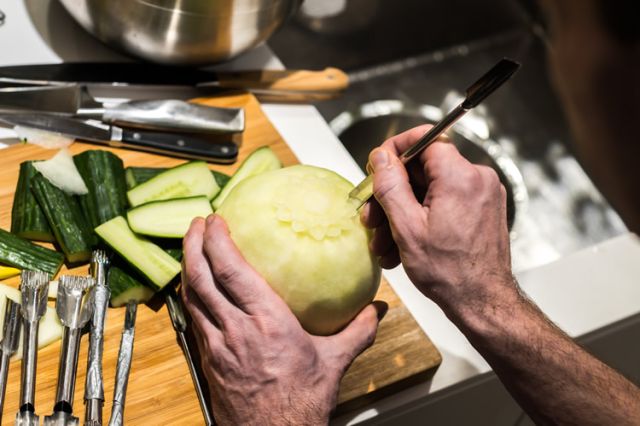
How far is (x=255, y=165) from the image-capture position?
5.27 ft

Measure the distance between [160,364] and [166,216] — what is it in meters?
0.28

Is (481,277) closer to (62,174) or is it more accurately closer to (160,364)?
(160,364)

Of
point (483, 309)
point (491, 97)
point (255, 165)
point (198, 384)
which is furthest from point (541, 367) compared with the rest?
point (491, 97)

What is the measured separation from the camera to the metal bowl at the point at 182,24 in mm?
1612

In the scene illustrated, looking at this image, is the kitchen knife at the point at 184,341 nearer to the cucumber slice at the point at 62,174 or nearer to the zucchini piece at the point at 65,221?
Answer: the zucchini piece at the point at 65,221

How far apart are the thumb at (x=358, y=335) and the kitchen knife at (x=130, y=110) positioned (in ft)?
1.79

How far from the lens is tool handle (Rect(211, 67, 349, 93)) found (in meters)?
1.82

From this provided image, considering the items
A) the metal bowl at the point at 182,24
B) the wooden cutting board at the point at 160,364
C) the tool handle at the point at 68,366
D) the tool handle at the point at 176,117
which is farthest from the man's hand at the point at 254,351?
the metal bowl at the point at 182,24

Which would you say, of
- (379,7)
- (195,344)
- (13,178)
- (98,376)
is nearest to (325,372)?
(195,344)

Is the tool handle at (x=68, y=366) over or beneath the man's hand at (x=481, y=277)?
over

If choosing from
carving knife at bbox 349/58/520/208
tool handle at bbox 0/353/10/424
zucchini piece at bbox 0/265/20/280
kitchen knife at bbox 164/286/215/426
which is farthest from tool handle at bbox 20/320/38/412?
carving knife at bbox 349/58/520/208

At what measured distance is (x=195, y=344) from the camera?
4.59 feet

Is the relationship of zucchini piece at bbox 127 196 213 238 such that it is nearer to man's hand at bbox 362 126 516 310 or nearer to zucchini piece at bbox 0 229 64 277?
zucchini piece at bbox 0 229 64 277

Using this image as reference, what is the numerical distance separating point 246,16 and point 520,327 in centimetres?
89
